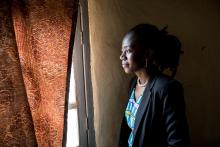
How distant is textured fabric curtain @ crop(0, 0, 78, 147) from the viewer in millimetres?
975

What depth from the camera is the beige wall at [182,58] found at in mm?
1429

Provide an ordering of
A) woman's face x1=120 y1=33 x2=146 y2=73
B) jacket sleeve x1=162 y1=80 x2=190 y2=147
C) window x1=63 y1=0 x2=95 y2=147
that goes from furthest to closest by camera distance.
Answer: window x1=63 y1=0 x2=95 y2=147, woman's face x1=120 y1=33 x2=146 y2=73, jacket sleeve x1=162 y1=80 x2=190 y2=147

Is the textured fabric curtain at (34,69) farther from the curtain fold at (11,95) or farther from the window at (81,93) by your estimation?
the window at (81,93)

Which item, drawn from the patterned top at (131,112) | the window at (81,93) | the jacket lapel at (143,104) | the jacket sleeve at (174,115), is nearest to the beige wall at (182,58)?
the window at (81,93)

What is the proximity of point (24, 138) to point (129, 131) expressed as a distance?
23.5 inches

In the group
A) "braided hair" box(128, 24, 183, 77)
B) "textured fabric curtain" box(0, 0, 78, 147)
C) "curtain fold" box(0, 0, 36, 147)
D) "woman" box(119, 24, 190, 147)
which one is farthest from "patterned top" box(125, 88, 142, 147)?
"curtain fold" box(0, 0, 36, 147)


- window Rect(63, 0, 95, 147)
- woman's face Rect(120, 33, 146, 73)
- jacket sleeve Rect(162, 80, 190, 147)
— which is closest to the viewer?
jacket sleeve Rect(162, 80, 190, 147)

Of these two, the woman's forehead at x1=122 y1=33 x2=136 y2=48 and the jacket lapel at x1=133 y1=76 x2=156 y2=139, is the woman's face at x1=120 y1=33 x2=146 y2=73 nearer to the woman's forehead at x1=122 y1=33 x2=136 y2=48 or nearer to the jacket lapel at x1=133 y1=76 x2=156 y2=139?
the woman's forehead at x1=122 y1=33 x2=136 y2=48

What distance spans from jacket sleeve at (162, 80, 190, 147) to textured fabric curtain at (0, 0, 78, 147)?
1.60 ft

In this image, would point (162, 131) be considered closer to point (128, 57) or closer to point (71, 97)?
point (128, 57)

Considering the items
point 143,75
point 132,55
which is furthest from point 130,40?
point 143,75

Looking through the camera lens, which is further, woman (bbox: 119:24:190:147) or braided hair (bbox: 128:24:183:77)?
braided hair (bbox: 128:24:183:77)

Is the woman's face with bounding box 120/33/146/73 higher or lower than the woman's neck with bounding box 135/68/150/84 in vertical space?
higher

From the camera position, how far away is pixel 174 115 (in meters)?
1.15
